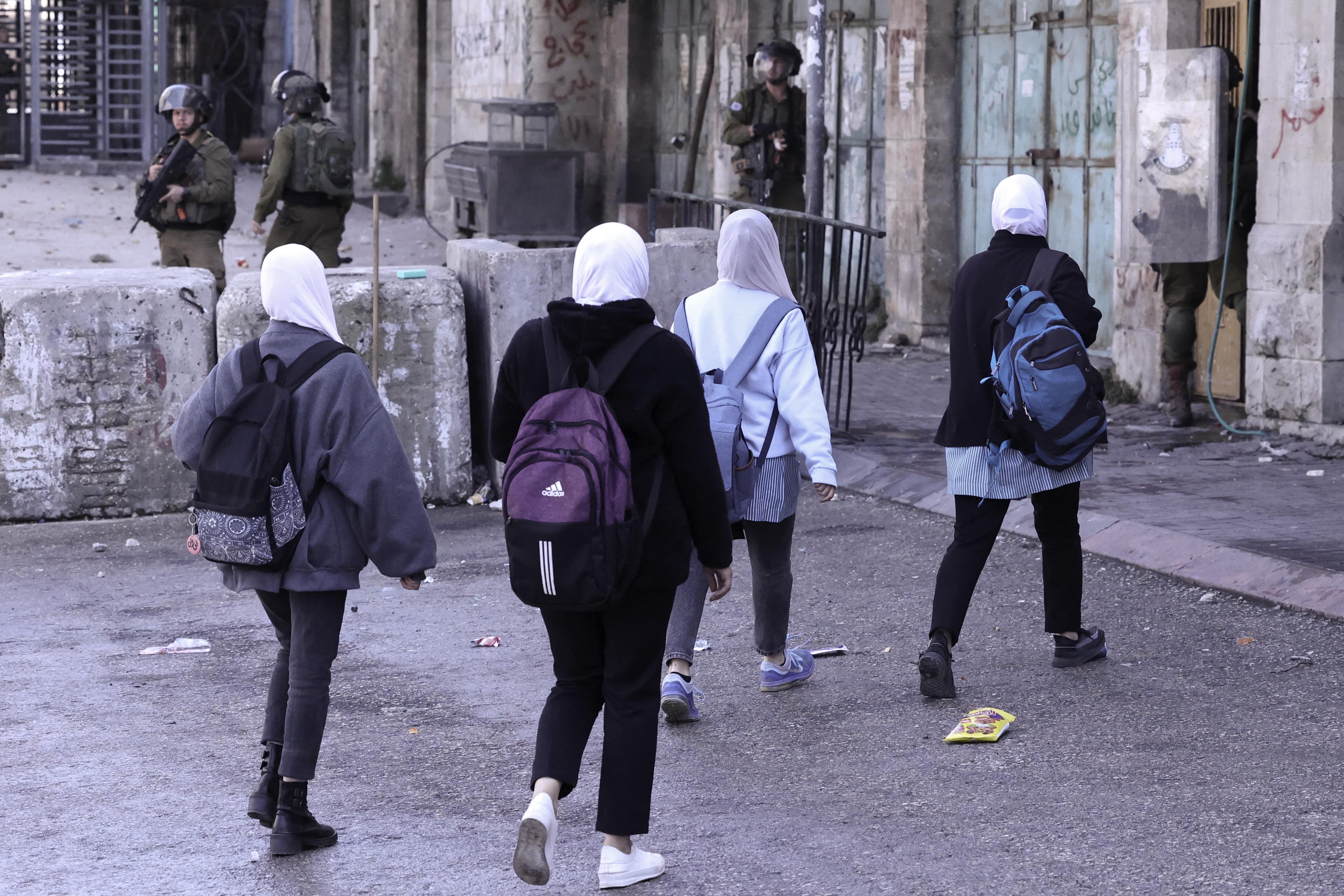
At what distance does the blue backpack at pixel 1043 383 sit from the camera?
527 centimetres

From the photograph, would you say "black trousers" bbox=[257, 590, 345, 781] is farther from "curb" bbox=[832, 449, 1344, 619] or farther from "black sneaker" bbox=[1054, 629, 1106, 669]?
"black sneaker" bbox=[1054, 629, 1106, 669]

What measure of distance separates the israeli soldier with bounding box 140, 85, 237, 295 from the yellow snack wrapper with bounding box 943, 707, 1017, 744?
6.65m

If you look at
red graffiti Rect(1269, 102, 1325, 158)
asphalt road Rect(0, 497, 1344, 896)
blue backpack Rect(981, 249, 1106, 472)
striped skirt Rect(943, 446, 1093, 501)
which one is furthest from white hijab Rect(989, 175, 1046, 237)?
red graffiti Rect(1269, 102, 1325, 158)

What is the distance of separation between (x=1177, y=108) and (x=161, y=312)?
5213 millimetres

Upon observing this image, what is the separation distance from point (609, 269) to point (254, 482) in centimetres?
95

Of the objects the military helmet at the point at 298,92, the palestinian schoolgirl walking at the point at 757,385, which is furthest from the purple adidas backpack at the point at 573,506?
the military helmet at the point at 298,92

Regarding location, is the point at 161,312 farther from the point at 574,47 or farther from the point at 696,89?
the point at 574,47

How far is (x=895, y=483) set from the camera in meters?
8.63

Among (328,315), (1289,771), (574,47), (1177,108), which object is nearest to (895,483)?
(1177,108)

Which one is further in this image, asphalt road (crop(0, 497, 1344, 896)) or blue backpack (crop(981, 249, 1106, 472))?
blue backpack (crop(981, 249, 1106, 472))

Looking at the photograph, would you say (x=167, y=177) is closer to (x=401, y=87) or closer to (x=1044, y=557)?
(x=1044, y=557)

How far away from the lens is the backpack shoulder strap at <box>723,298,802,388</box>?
203 inches

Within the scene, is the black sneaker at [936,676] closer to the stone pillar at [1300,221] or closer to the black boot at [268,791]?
the black boot at [268,791]

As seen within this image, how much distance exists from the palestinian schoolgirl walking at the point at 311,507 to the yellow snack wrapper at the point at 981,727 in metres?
1.61
